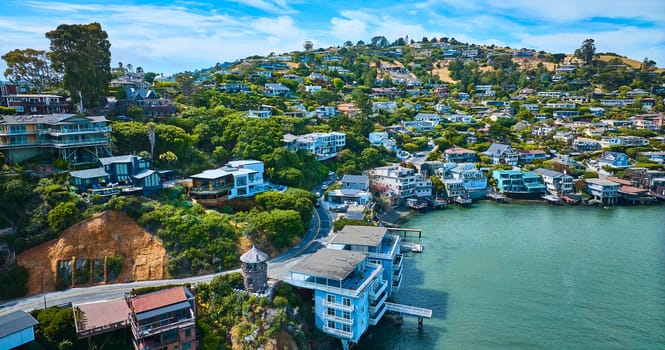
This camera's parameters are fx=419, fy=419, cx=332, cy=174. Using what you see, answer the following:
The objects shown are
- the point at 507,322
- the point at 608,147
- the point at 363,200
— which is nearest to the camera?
the point at 507,322

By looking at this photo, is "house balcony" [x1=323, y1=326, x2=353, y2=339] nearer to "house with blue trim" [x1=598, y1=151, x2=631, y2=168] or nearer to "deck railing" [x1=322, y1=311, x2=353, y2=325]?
"deck railing" [x1=322, y1=311, x2=353, y2=325]

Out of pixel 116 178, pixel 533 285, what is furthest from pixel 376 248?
pixel 116 178

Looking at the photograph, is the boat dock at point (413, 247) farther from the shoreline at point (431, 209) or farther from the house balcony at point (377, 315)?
the house balcony at point (377, 315)

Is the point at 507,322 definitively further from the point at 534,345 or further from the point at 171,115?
the point at 171,115

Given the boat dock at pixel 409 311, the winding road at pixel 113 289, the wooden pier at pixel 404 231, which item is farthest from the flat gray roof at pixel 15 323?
the wooden pier at pixel 404 231

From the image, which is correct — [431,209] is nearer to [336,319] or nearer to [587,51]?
[336,319]

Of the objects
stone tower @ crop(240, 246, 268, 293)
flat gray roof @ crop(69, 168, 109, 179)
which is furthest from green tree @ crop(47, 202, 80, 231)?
stone tower @ crop(240, 246, 268, 293)

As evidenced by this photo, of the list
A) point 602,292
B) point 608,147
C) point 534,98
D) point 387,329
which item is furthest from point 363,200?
point 534,98
